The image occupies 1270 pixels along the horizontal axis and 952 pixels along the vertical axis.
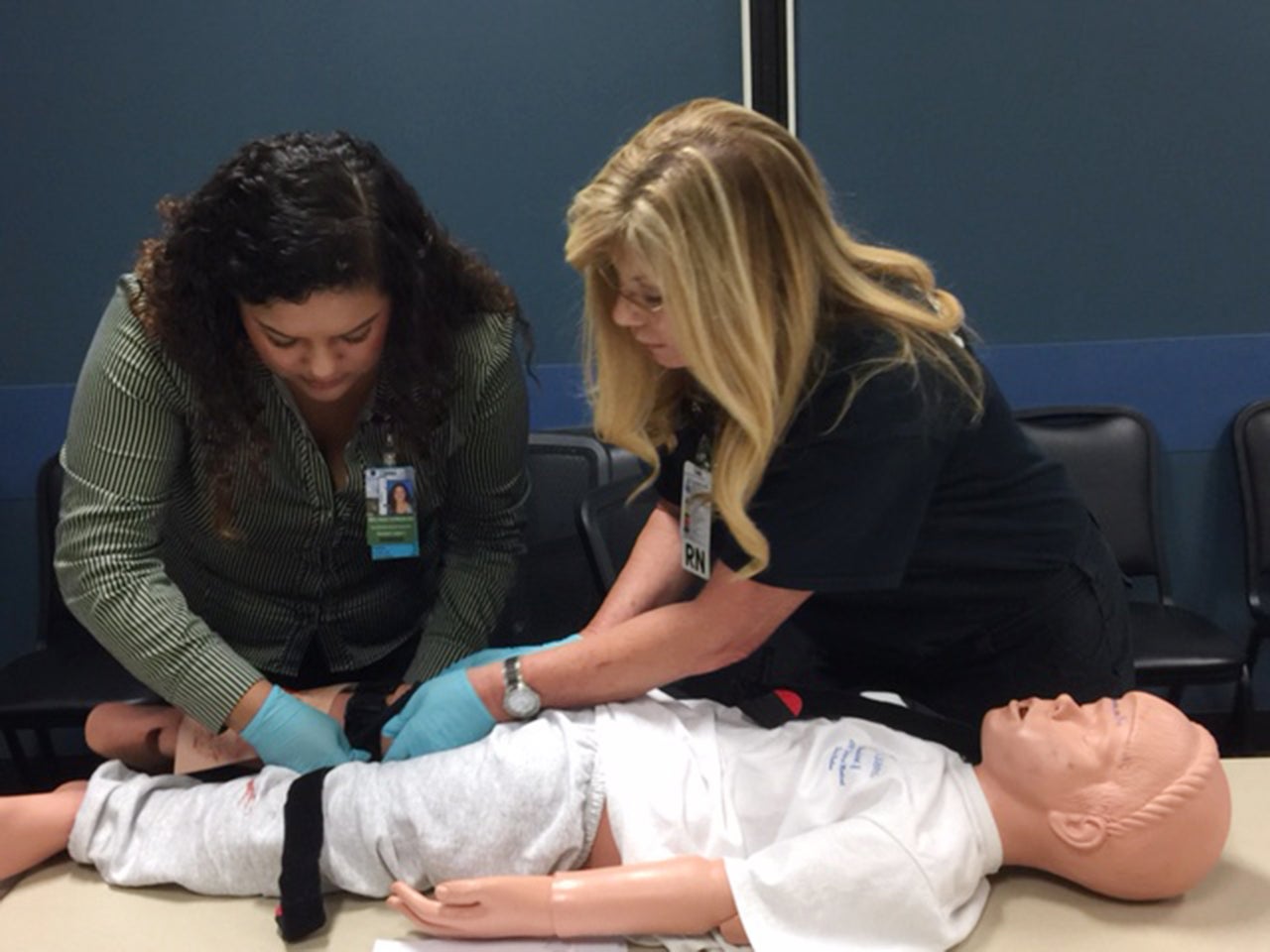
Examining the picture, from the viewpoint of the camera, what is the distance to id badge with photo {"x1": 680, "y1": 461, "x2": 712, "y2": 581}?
56.9 inches

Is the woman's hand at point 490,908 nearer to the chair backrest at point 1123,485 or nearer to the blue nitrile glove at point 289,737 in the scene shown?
the blue nitrile glove at point 289,737

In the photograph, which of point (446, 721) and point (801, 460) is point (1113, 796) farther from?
point (446, 721)

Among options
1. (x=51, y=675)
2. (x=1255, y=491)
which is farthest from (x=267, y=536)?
(x=1255, y=491)

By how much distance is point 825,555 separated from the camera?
1.29 meters

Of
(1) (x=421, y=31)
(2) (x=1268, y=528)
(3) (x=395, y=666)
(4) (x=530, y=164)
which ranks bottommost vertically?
(2) (x=1268, y=528)

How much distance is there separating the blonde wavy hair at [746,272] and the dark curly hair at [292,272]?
0.94 ft

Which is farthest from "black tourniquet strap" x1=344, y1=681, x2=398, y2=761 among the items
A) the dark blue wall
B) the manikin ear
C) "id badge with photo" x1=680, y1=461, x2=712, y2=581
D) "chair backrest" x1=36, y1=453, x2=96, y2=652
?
the dark blue wall

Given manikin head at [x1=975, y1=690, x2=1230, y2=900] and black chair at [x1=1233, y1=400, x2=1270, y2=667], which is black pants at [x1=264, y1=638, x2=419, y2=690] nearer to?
manikin head at [x1=975, y1=690, x2=1230, y2=900]

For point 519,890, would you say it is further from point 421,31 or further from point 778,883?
point 421,31

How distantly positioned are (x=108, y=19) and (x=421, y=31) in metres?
→ 0.70

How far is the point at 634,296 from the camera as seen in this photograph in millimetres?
1292

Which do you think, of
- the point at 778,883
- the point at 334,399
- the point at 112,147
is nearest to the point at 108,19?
the point at 112,147

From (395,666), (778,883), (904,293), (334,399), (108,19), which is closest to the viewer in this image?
(778,883)

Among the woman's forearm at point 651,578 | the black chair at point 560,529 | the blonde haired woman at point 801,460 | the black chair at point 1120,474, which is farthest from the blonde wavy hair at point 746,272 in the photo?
the black chair at point 1120,474
